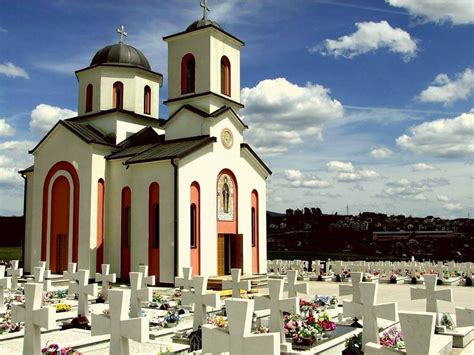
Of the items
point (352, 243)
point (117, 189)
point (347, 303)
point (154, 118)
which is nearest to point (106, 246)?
point (117, 189)

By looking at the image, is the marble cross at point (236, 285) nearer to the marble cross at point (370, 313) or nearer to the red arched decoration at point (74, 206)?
the marble cross at point (370, 313)

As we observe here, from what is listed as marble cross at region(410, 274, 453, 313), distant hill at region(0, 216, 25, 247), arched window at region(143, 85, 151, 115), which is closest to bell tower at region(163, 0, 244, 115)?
arched window at region(143, 85, 151, 115)

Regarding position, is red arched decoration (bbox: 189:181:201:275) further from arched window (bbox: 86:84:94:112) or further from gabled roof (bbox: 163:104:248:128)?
arched window (bbox: 86:84:94:112)

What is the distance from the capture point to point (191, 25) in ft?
77.8

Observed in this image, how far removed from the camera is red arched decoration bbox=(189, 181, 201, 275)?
20.6 meters

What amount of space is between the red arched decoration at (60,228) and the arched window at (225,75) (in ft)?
27.5

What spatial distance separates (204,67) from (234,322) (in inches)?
719

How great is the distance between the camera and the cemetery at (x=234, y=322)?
18.6 ft

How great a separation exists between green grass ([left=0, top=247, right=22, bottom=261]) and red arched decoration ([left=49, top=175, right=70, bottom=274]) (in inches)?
484

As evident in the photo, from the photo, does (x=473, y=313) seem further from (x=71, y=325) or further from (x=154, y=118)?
(x=154, y=118)

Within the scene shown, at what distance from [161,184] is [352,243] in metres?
24.0

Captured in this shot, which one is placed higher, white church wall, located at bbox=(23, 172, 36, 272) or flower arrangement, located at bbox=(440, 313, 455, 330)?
white church wall, located at bbox=(23, 172, 36, 272)

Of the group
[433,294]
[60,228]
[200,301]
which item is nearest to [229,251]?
[60,228]

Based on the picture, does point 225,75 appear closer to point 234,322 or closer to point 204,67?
point 204,67
